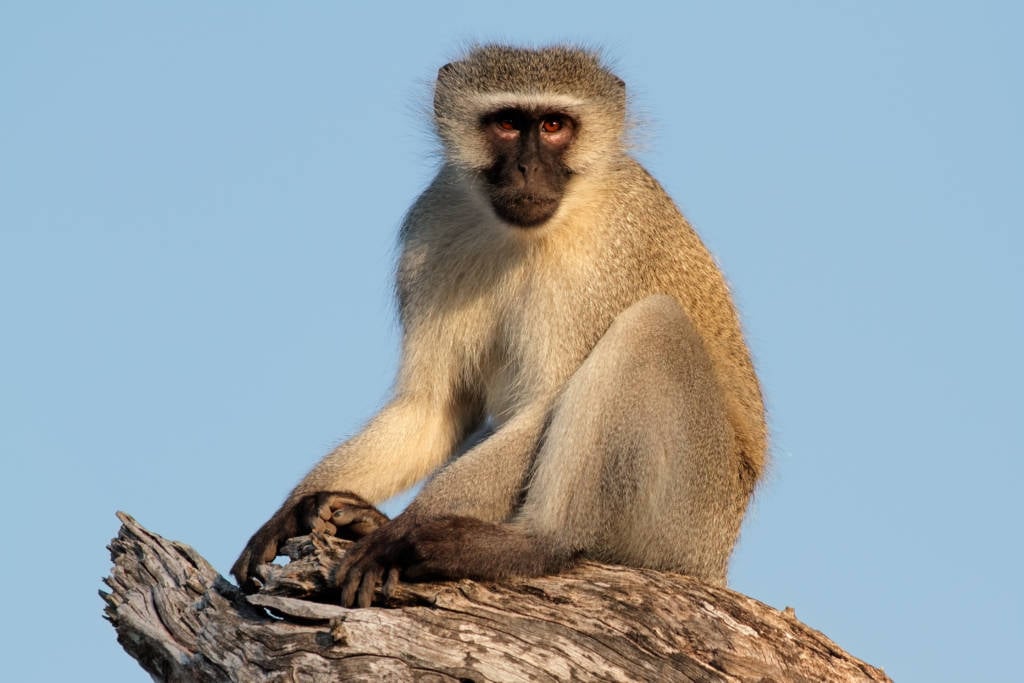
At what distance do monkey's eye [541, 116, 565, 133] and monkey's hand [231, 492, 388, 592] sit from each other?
2694mm

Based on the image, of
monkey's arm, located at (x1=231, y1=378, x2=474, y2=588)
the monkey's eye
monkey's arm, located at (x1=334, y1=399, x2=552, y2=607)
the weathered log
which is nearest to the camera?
the weathered log

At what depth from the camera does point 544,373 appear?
816 centimetres

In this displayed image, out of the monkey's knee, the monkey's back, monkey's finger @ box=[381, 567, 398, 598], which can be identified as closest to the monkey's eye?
the monkey's back

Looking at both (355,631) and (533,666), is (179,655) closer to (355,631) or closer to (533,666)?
(355,631)

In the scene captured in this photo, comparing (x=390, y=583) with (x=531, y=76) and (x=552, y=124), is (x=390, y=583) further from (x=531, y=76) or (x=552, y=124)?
(x=531, y=76)

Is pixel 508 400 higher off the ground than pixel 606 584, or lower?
higher

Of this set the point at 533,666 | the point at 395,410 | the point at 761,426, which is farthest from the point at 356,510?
the point at 761,426

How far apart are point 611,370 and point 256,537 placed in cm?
234

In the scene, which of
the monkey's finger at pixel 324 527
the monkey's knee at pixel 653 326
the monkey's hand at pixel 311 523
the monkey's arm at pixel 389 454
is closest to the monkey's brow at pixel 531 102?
the monkey's knee at pixel 653 326

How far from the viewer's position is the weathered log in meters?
6.60

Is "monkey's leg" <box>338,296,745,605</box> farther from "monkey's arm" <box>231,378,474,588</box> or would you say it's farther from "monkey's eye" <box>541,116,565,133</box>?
"monkey's eye" <box>541,116,565,133</box>

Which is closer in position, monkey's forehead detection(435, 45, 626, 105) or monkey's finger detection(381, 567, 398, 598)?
monkey's finger detection(381, 567, 398, 598)

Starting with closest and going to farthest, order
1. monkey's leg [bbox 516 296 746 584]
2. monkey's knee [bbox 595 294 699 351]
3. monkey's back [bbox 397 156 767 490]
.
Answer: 1. monkey's leg [bbox 516 296 746 584]
2. monkey's knee [bbox 595 294 699 351]
3. monkey's back [bbox 397 156 767 490]

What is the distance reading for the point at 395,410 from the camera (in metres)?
8.89
